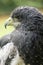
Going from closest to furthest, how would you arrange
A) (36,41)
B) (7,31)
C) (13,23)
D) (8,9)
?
(36,41), (13,23), (7,31), (8,9)

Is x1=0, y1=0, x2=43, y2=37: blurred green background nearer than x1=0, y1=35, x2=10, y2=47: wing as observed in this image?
No

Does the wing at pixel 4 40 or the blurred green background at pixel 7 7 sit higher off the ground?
the blurred green background at pixel 7 7

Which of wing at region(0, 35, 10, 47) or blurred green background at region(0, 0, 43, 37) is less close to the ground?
blurred green background at region(0, 0, 43, 37)

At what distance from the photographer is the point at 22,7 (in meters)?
2.47

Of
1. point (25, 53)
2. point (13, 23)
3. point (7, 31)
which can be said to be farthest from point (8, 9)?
point (25, 53)

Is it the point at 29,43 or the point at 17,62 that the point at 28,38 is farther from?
the point at 17,62

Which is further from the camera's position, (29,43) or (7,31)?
(7,31)

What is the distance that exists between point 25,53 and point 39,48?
0.10 m

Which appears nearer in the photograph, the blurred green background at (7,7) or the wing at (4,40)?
the wing at (4,40)

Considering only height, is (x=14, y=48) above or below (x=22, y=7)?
below

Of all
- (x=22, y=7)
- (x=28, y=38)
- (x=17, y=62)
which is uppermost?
(x=22, y=7)

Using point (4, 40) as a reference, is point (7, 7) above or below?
above

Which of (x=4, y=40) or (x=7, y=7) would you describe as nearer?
(x=4, y=40)

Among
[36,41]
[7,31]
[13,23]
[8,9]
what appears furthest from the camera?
[8,9]
